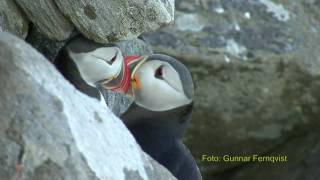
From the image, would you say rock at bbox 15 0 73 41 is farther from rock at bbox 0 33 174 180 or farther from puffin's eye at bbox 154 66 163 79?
rock at bbox 0 33 174 180

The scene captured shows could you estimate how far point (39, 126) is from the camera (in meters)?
2.09

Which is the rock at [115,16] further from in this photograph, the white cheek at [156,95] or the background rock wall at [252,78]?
the background rock wall at [252,78]

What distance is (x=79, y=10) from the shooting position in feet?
9.18

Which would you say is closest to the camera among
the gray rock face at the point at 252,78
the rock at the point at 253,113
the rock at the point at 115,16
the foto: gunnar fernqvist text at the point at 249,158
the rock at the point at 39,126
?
the rock at the point at 39,126

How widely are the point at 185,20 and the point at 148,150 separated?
202 cm

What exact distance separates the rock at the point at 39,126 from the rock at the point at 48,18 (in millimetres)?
664

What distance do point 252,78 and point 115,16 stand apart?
2.35 metres

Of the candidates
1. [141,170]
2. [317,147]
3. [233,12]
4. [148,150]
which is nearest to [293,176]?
[317,147]

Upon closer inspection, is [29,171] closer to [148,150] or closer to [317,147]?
[148,150]

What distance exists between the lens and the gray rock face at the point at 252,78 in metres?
4.96

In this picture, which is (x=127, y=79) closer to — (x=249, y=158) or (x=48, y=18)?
(x=48, y=18)

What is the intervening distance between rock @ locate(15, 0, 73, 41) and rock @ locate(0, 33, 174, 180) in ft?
2.18

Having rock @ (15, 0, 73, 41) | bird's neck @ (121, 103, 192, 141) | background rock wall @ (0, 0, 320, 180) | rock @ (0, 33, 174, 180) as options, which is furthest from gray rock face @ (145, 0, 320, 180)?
rock @ (0, 33, 174, 180)

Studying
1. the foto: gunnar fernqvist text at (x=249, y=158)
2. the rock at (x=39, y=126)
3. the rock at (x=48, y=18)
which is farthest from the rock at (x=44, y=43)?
the foto: gunnar fernqvist text at (x=249, y=158)
